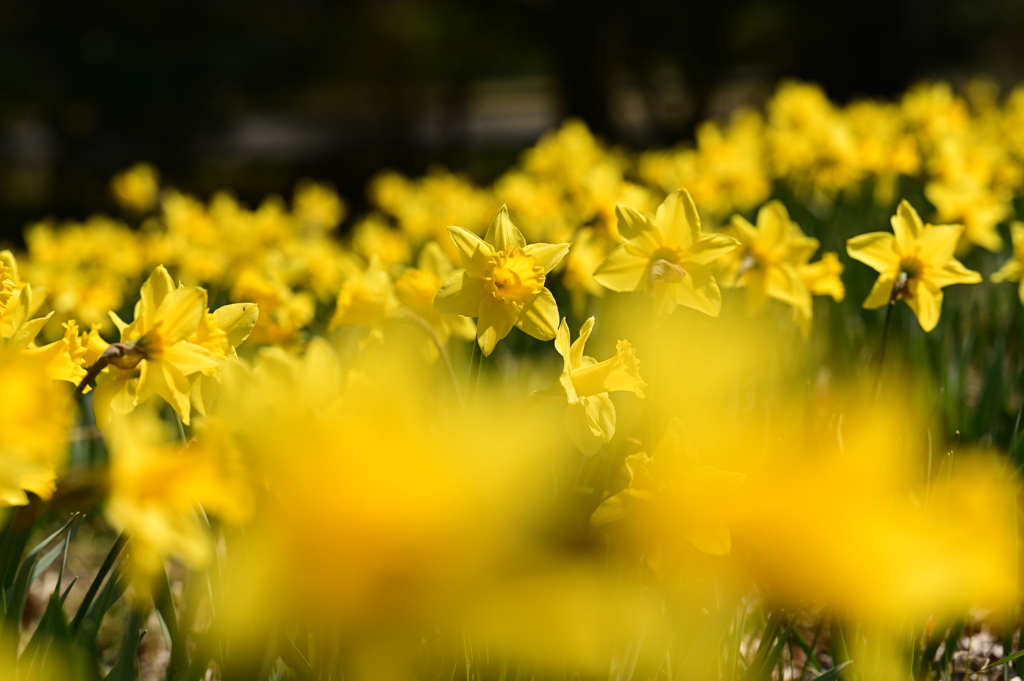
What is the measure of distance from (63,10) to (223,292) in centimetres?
973

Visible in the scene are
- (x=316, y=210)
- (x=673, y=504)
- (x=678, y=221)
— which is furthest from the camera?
(x=316, y=210)

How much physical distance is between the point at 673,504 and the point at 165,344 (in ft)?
2.34

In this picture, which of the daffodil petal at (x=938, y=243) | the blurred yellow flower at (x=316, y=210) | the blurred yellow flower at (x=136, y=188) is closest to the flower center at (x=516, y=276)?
the daffodil petal at (x=938, y=243)

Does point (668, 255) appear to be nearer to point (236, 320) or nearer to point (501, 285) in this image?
point (501, 285)

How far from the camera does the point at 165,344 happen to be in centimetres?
103

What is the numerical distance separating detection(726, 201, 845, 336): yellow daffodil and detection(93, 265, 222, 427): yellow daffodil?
997 millimetres

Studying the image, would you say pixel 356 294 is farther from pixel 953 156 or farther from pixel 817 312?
pixel 953 156

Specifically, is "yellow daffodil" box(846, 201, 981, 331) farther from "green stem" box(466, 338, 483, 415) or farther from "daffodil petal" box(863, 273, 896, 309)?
"green stem" box(466, 338, 483, 415)

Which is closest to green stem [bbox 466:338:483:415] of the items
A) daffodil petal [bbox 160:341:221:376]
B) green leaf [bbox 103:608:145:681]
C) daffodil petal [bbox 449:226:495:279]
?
daffodil petal [bbox 449:226:495:279]

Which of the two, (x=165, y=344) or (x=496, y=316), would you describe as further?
(x=496, y=316)

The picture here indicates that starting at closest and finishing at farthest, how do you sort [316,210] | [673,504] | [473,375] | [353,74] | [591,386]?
[673,504]
[591,386]
[473,375]
[316,210]
[353,74]

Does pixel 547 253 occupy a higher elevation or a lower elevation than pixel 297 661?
higher

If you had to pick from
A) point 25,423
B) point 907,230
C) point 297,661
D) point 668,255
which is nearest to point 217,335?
point 297,661

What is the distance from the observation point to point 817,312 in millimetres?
2268
